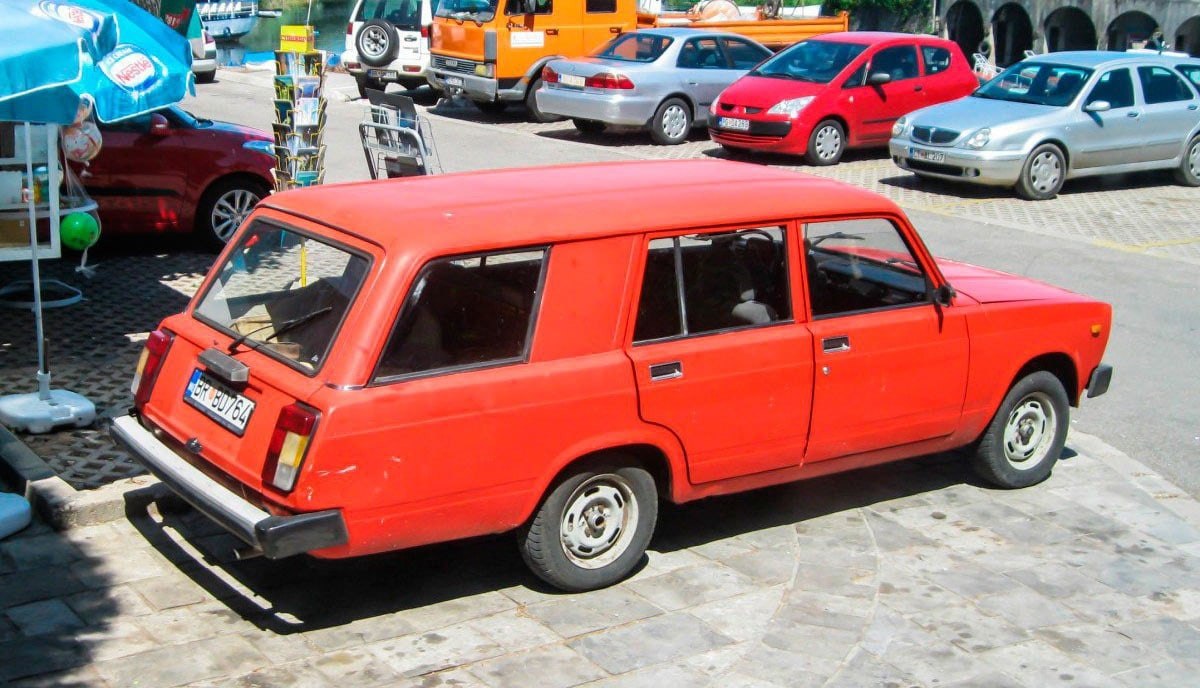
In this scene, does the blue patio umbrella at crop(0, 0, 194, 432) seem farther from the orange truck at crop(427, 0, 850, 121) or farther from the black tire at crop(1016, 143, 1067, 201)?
the orange truck at crop(427, 0, 850, 121)

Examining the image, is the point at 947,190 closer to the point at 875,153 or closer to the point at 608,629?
the point at 875,153

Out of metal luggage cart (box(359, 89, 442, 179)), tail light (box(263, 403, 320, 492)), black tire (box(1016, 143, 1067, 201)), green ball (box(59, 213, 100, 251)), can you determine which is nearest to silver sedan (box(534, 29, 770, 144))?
black tire (box(1016, 143, 1067, 201))

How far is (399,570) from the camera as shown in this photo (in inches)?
236

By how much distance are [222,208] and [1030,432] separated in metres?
7.60

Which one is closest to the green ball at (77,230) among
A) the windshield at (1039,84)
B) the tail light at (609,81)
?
A: the tail light at (609,81)

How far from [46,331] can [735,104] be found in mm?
10616

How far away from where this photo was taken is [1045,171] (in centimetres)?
1593

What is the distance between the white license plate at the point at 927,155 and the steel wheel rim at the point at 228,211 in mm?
7975

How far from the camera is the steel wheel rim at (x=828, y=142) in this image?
17.8 m

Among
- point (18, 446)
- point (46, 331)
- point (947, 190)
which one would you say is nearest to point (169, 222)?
point (46, 331)

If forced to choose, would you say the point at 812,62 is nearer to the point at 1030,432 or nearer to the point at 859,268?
the point at 1030,432

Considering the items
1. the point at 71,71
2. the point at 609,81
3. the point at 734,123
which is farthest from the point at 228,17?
the point at 71,71

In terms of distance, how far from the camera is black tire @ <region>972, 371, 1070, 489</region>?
7.04 metres

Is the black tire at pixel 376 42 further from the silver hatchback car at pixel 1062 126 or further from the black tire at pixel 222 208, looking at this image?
the black tire at pixel 222 208
